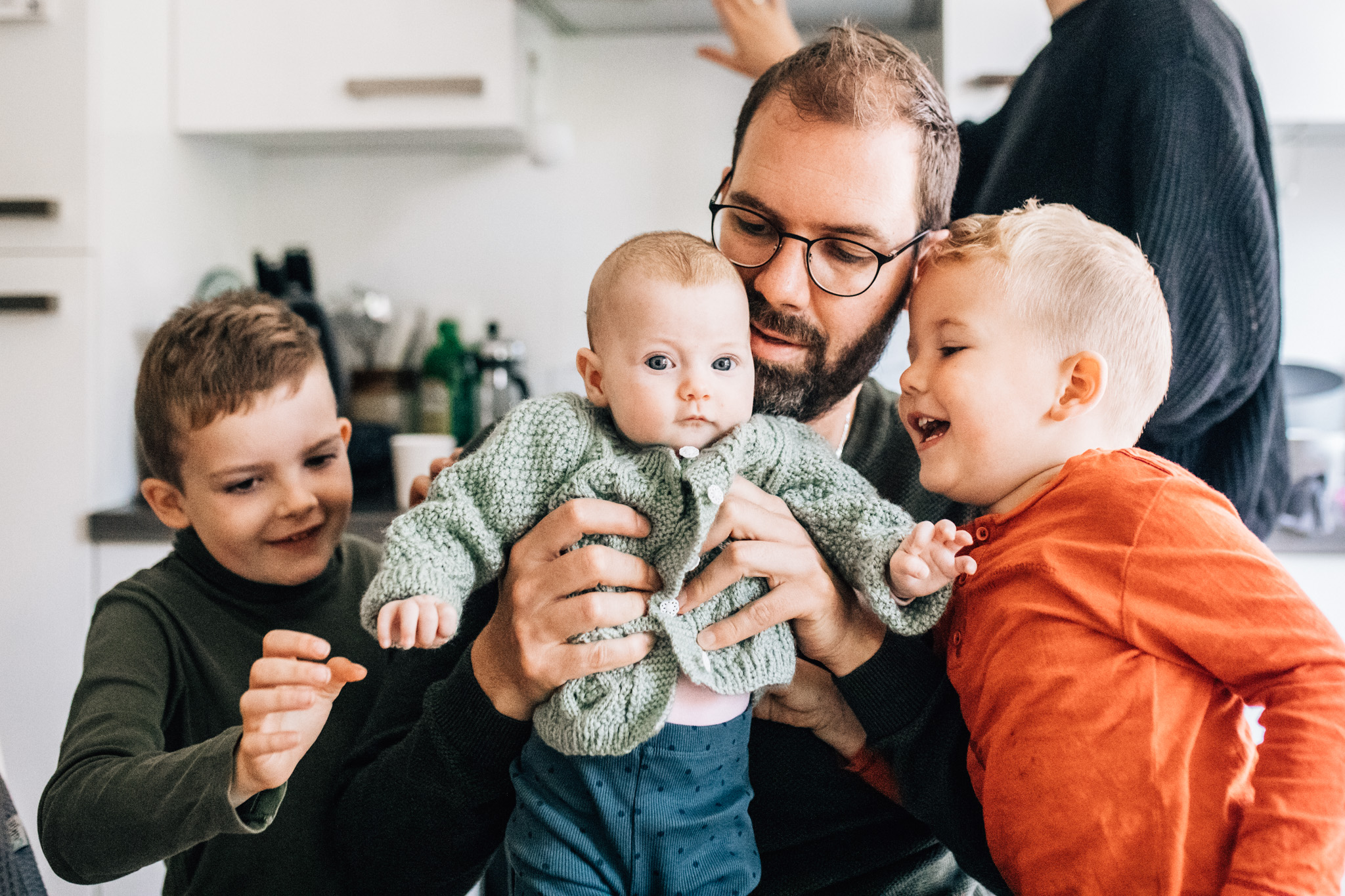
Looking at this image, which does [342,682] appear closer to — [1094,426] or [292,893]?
[292,893]

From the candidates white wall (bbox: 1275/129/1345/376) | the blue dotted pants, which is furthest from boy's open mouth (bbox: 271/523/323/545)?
white wall (bbox: 1275/129/1345/376)

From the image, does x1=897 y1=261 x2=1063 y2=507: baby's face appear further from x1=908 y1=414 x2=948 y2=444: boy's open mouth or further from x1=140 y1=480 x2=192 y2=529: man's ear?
x1=140 y1=480 x2=192 y2=529: man's ear

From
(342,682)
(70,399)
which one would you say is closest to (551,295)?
(70,399)

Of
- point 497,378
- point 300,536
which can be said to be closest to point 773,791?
point 300,536

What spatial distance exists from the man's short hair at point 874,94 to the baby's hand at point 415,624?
733 mm

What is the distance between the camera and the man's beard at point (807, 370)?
1.15 metres

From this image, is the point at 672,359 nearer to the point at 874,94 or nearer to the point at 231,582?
the point at 874,94

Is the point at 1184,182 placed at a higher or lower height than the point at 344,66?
lower

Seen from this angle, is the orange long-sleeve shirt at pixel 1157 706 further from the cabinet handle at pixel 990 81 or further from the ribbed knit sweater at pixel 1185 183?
the cabinet handle at pixel 990 81

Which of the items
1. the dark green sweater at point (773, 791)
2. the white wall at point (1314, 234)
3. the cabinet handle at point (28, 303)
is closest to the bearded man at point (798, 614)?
the dark green sweater at point (773, 791)

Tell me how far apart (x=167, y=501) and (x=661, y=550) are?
0.69 metres

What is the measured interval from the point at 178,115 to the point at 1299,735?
8.52 feet

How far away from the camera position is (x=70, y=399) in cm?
215

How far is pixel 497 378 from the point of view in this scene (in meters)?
2.54
